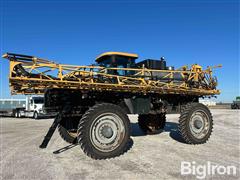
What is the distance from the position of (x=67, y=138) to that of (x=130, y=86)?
2930 mm

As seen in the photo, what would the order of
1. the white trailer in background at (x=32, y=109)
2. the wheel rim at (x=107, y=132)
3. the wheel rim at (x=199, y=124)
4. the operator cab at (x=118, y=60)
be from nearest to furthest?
the wheel rim at (x=107, y=132) < the wheel rim at (x=199, y=124) < the operator cab at (x=118, y=60) < the white trailer in background at (x=32, y=109)

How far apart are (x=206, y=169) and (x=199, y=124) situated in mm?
2880

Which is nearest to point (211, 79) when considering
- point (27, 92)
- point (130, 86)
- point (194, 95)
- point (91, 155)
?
point (194, 95)

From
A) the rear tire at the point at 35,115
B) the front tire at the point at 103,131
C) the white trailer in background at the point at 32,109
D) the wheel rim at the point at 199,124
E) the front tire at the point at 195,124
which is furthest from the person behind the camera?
the rear tire at the point at 35,115

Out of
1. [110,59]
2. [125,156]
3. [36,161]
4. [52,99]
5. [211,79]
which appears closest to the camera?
[36,161]

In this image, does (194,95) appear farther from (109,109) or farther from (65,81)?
(65,81)

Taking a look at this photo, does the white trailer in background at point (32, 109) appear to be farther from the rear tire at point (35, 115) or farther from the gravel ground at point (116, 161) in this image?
the gravel ground at point (116, 161)

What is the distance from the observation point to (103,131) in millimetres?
5340

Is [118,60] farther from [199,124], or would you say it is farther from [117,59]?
[199,124]

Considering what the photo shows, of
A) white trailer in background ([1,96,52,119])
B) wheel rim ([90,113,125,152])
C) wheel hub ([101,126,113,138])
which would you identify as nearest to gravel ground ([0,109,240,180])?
wheel rim ([90,113,125,152])

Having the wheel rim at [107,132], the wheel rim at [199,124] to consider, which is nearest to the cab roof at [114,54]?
the wheel rim at [107,132]

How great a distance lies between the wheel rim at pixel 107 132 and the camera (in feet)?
17.1

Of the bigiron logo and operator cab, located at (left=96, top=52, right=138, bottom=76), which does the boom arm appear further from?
the bigiron logo

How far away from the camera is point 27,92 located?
233 inches
